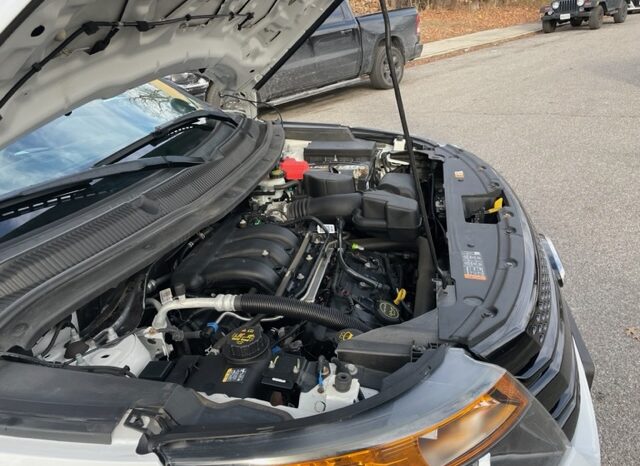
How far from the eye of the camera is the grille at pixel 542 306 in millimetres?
1656

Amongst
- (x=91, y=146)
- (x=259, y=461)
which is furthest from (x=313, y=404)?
(x=91, y=146)

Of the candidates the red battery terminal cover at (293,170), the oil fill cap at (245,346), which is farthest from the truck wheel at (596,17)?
the oil fill cap at (245,346)

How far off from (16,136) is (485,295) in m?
1.57

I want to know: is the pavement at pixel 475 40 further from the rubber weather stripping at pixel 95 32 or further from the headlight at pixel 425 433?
the headlight at pixel 425 433

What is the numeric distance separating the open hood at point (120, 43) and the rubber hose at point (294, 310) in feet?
3.01

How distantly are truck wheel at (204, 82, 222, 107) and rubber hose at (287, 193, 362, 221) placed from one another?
1.00 m

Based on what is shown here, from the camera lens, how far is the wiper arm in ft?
7.23

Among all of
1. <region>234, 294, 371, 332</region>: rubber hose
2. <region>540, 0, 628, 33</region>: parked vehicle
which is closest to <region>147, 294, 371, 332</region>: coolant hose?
<region>234, 294, 371, 332</region>: rubber hose

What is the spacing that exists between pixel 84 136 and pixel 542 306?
196 cm

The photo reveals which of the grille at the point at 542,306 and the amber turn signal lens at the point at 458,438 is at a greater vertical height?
the amber turn signal lens at the point at 458,438

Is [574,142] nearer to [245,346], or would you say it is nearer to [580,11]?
[245,346]

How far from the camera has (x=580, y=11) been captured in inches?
563

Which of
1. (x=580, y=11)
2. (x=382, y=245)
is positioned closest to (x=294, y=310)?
(x=382, y=245)

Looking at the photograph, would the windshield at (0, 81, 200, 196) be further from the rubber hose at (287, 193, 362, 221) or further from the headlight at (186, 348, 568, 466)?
the headlight at (186, 348, 568, 466)
